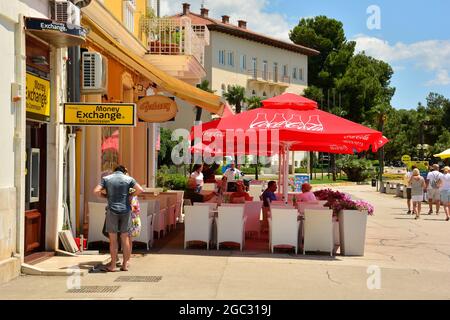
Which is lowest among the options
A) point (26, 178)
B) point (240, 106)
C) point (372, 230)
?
point (372, 230)

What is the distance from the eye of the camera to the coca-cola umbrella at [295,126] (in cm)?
1155

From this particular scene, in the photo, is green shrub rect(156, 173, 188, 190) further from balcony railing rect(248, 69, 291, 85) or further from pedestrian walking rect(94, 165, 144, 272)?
balcony railing rect(248, 69, 291, 85)

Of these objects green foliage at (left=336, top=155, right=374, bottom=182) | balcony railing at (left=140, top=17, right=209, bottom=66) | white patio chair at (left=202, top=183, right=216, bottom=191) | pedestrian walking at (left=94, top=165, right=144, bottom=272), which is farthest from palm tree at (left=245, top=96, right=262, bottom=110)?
pedestrian walking at (left=94, top=165, right=144, bottom=272)

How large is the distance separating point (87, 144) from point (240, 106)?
51847 millimetres

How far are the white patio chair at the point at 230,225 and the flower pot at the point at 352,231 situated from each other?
1856 millimetres

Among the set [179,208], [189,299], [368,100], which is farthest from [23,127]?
[368,100]

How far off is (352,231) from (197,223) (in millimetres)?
2854

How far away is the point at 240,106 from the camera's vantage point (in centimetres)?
6631

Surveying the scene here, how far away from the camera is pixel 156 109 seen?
53.8ft

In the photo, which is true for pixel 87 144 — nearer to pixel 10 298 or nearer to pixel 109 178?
pixel 109 178

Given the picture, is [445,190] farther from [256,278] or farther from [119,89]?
[256,278]

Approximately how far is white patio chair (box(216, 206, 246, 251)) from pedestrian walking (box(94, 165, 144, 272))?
259 cm

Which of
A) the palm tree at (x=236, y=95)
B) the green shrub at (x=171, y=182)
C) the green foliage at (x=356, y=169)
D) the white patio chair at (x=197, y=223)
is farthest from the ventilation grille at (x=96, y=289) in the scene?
the palm tree at (x=236, y=95)

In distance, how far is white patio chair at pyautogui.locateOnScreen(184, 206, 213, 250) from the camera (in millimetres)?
11852
